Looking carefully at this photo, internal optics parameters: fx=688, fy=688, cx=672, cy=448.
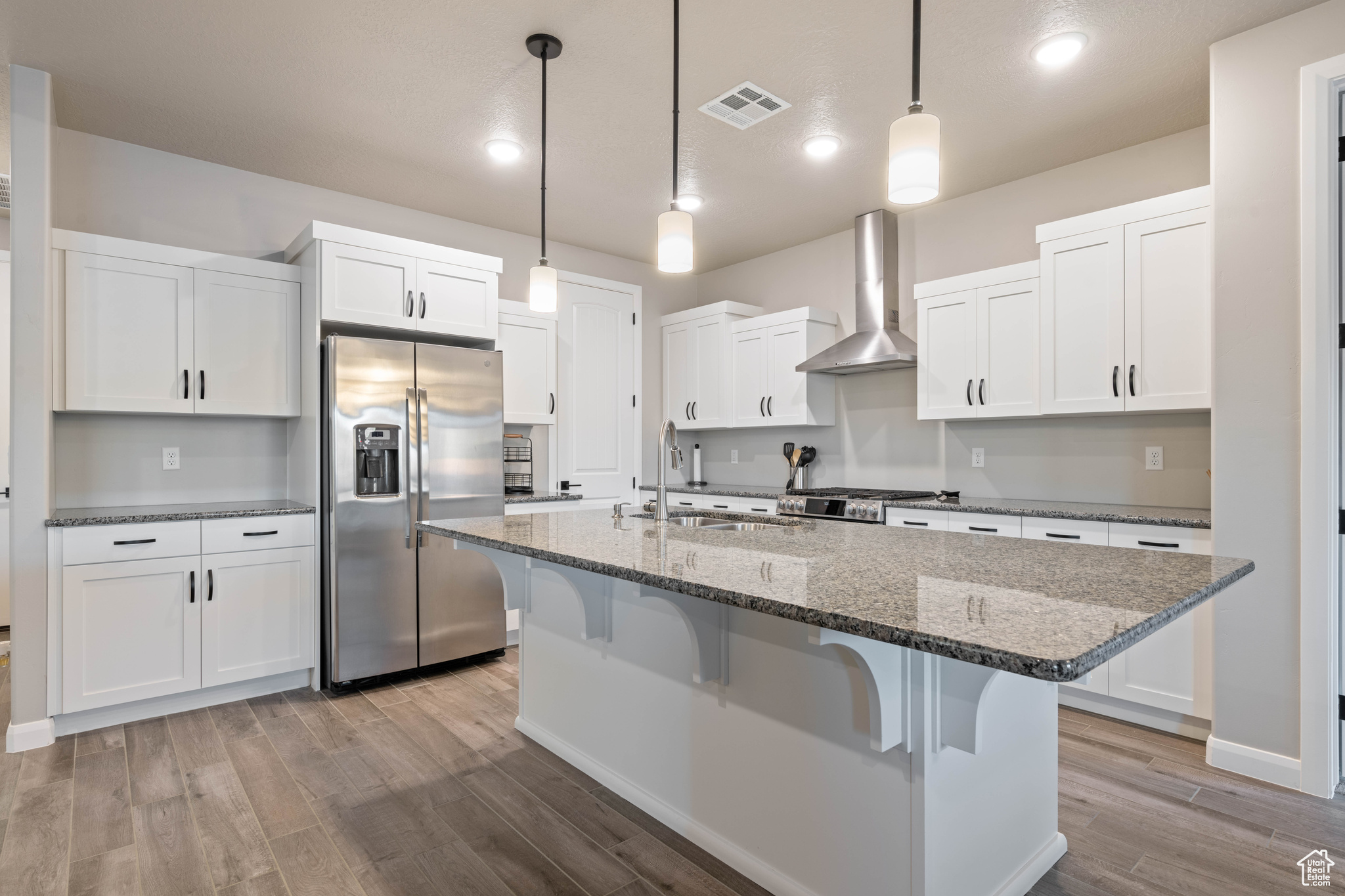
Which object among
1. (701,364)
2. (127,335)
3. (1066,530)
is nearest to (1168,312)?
(1066,530)

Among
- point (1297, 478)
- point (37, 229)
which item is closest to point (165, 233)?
point (37, 229)

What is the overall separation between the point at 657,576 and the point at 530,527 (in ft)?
3.09

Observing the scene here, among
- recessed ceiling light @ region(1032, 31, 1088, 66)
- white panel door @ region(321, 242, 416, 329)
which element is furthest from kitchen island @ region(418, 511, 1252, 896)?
recessed ceiling light @ region(1032, 31, 1088, 66)

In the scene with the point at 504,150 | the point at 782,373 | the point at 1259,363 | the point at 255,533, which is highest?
the point at 504,150

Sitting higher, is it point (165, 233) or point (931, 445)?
point (165, 233)

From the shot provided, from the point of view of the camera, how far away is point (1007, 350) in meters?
3.44

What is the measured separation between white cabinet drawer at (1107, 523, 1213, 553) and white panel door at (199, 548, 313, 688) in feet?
11.6

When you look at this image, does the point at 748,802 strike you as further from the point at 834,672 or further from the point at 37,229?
the point at 37,229

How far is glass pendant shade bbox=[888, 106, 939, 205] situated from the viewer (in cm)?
142

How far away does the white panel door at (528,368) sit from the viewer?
4227mm

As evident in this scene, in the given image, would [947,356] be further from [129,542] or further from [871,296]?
[129,542]

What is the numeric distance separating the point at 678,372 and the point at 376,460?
253 cm

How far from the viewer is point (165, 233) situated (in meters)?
3.36

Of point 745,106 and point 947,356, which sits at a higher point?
point 745,106
